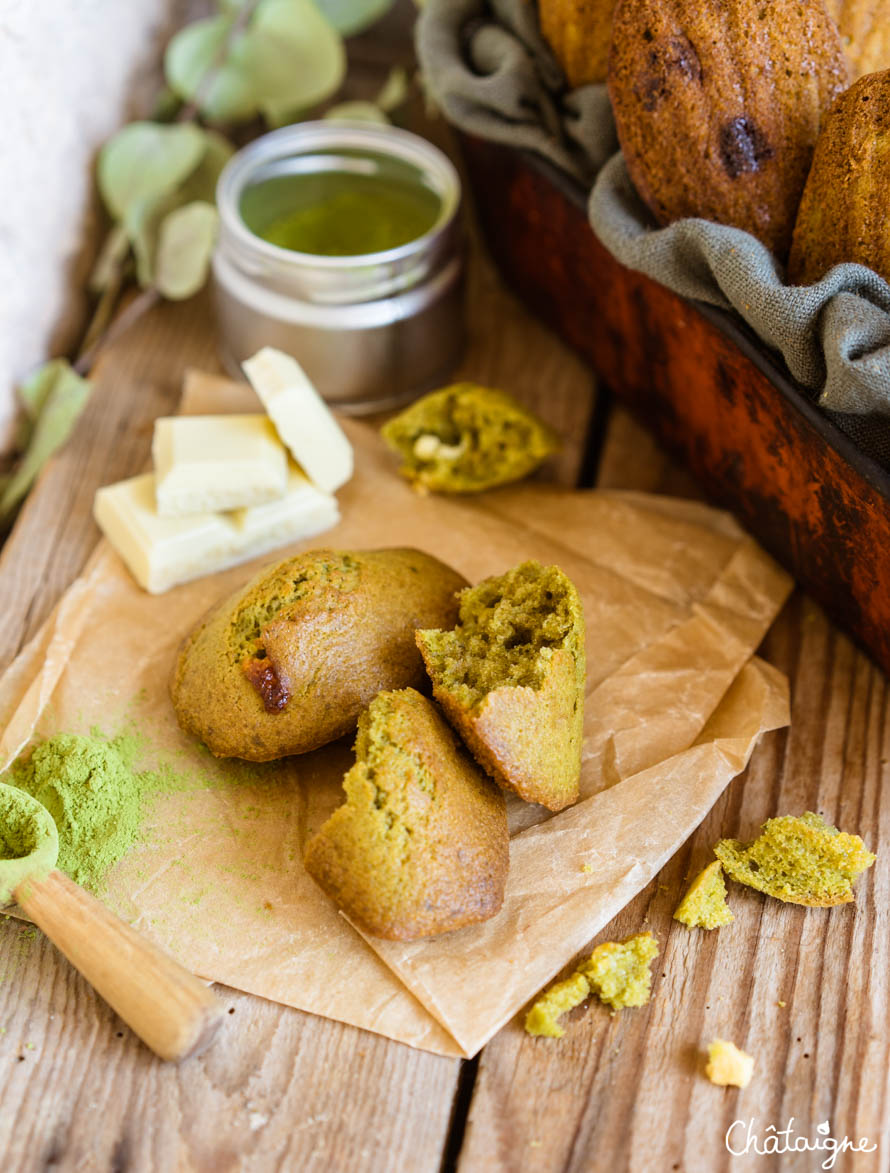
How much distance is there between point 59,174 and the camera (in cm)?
168

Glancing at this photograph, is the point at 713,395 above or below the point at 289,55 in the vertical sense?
below

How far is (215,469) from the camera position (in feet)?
4.60

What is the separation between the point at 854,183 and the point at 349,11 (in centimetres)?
114

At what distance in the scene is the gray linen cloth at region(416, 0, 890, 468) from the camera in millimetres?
1114

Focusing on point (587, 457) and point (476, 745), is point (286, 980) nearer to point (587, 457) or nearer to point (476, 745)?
point (476, 745)

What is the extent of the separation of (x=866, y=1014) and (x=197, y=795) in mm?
724

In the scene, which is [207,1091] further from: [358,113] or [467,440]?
[358,113]

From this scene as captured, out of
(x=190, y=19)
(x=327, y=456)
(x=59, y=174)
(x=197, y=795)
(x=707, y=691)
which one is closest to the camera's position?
(x=197, y=795)

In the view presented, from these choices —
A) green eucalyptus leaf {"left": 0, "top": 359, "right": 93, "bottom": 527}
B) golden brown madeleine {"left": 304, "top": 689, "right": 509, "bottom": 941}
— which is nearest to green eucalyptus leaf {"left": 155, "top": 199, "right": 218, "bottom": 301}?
green eucalyptus leaf {"left": 0, "top": 359, "right": 93, "bottom": 527}

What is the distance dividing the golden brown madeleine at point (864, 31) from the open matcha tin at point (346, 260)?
0.58 metres

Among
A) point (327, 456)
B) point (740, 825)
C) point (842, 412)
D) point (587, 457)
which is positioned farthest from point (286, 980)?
point (587, 457)

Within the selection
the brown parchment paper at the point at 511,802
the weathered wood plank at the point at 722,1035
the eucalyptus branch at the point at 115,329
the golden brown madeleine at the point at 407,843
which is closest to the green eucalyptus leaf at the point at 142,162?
the eucalyptus branch at the point at 115,329

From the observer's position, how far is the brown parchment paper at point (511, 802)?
3.57 ft

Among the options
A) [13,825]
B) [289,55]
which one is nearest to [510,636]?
[13,825]
